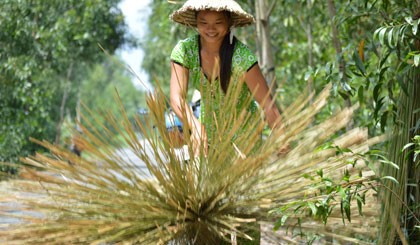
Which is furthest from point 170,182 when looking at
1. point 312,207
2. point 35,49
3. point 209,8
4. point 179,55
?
point 35,49

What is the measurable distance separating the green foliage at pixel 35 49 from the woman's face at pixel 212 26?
8308mm

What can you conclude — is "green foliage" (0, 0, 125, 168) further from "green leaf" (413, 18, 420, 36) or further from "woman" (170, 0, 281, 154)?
"green leaf" (413, 18, 420, 36)

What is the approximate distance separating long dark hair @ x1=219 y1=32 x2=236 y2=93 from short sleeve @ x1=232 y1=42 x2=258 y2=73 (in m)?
0.02

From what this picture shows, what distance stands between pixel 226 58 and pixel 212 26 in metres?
0.15

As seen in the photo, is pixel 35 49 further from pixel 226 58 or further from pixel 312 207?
pixel 312 207

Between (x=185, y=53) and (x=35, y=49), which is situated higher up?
(x=35, y=49)

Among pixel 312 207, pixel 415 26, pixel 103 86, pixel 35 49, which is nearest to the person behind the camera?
pixel 312 207

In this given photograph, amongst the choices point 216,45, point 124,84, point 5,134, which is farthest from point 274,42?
point 124,84

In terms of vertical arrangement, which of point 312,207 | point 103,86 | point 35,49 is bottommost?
point 312,207

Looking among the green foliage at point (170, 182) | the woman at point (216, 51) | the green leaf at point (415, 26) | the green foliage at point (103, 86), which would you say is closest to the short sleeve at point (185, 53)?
the woman at point (216, 51)

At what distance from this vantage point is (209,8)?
3.22 meters

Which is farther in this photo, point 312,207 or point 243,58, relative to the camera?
point 243,58

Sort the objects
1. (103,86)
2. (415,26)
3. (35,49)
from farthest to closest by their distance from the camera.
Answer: (103,86) → (35,49) → (415,26)

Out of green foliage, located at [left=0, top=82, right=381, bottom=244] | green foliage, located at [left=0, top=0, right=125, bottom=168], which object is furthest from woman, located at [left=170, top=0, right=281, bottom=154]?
green foliage, located at [left=0, top=0, right=125, bottom=168]
